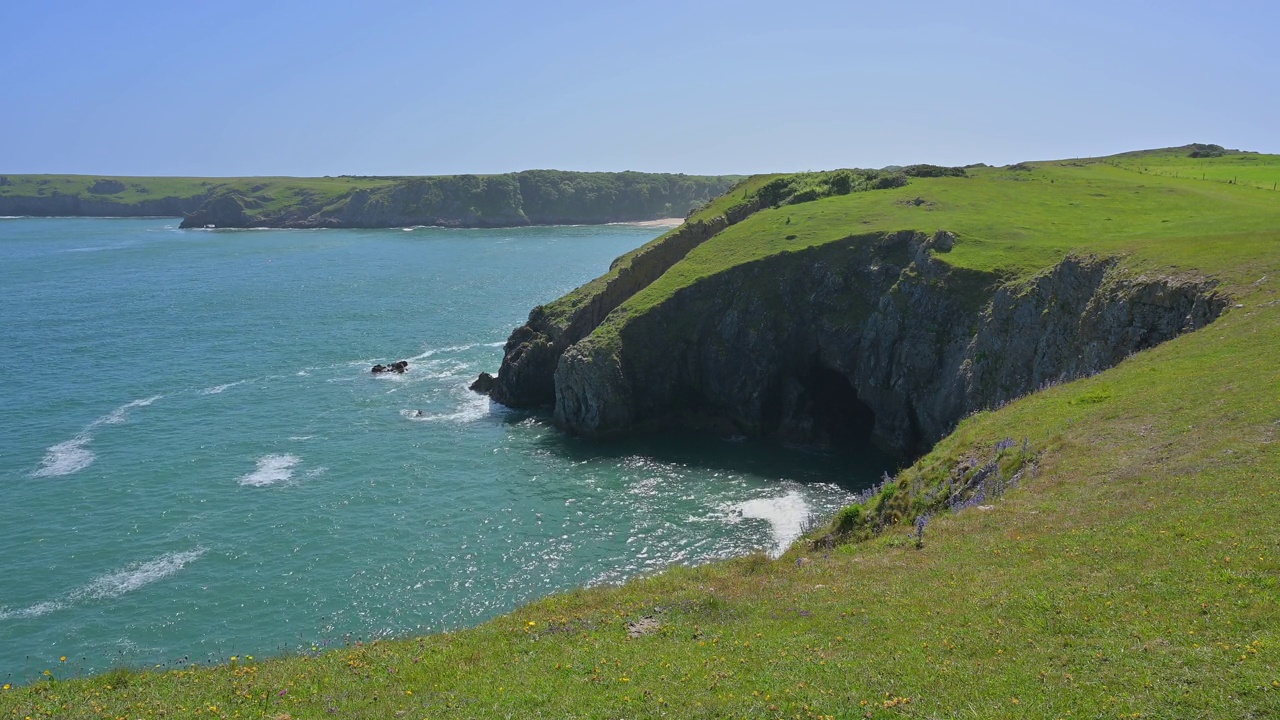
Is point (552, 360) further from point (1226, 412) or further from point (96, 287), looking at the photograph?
point (96, 287)

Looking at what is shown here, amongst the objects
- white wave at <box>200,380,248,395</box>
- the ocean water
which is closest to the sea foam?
the ocean water

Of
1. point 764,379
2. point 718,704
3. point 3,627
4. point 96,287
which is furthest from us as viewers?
point 96,287

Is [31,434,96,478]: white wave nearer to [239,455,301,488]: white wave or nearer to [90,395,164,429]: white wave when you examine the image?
[90,395,164,429]: white wave

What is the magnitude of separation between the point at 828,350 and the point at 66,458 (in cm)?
5458

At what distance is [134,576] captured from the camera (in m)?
40.0

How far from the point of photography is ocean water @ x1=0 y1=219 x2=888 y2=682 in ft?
120

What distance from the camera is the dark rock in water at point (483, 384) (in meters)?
73.8

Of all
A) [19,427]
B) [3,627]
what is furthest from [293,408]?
[3,627]

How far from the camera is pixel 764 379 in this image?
62.0 metres

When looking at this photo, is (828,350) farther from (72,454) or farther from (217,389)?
(72,454)

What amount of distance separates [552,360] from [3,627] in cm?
4298

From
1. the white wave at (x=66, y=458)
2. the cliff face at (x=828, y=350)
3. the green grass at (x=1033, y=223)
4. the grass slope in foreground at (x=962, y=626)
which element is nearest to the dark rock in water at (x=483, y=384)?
the cliff face at (x=828, y=350)

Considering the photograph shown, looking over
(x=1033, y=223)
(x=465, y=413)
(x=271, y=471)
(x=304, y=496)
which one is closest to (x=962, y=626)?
(x=304, y=496)

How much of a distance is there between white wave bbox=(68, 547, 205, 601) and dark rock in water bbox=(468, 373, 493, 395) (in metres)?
33.0
